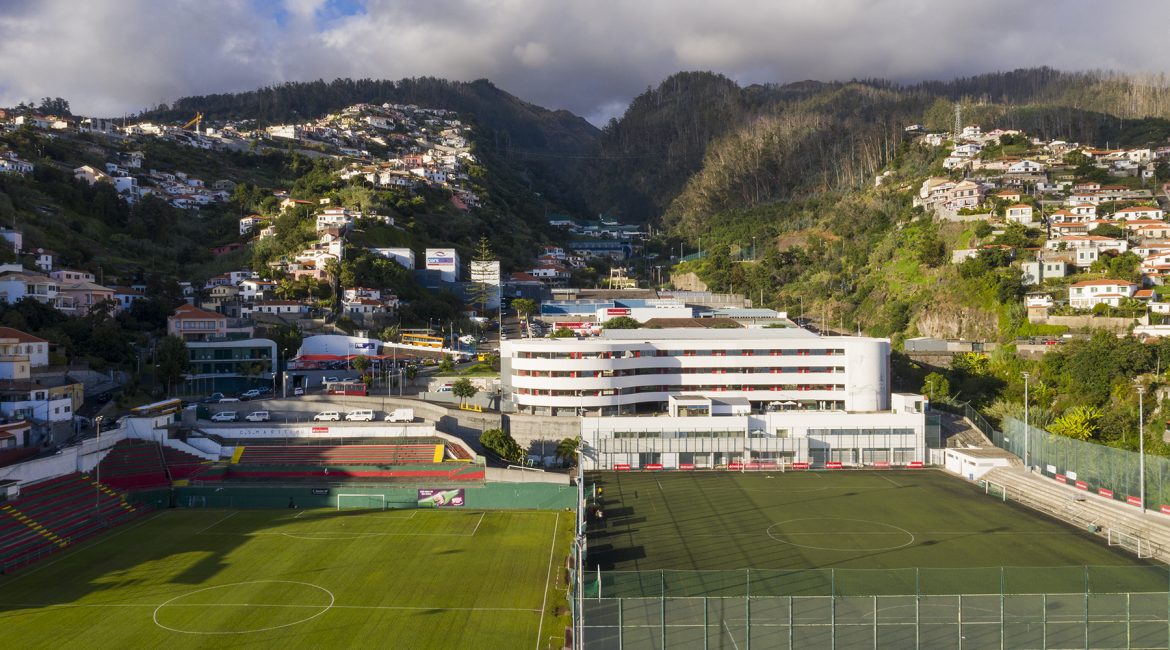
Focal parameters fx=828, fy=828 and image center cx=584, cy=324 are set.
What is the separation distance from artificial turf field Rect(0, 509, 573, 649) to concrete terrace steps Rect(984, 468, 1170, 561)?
868 inches

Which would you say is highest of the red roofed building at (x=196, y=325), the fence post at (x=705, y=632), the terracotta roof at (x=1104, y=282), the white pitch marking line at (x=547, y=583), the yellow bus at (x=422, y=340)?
the terracotta roof at (x=1104, y=282)

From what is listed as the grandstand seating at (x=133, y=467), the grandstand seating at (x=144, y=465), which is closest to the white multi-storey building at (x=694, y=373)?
the grandstand seating at (x=144, y=465)

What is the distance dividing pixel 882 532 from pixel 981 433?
20276 mm

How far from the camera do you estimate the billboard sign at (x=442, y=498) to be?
141 feet

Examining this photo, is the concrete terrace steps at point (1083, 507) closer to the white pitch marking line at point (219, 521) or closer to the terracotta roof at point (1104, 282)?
the terracotta roof at point (1104, 282)

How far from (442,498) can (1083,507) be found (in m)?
30.1

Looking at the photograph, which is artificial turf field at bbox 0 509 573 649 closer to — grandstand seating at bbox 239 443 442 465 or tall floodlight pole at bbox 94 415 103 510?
tall floodlight pole at bbox 94 415 103 510

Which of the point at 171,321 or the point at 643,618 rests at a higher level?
the point at 171,321

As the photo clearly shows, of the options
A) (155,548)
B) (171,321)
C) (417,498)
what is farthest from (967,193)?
(155,548)

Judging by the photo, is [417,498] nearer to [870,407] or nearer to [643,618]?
[643,618]

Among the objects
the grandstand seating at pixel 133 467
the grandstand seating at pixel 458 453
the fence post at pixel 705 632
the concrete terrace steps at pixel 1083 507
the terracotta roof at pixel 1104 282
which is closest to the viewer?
the fence post at pixel 705 632

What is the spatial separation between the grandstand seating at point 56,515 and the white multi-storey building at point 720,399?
23987 mm

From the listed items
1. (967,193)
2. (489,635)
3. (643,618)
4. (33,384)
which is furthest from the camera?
(967,193)

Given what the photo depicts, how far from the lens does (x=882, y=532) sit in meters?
34.9
